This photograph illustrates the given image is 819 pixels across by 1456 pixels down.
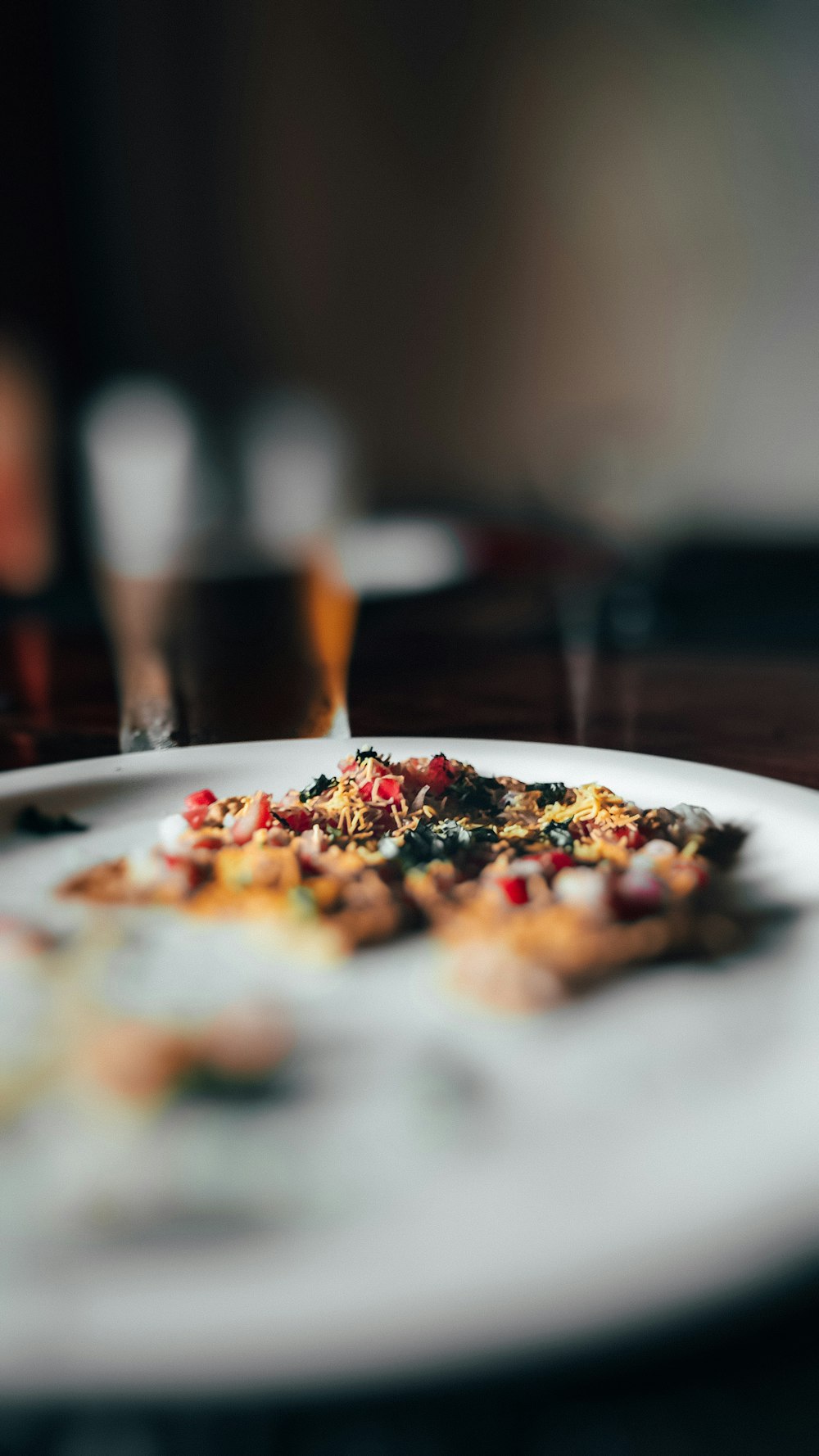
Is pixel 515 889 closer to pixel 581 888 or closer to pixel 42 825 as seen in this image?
pixel 581 888

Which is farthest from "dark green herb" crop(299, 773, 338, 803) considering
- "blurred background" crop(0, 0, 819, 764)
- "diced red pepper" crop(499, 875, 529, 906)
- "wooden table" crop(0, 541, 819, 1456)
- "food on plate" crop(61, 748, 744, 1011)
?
"blurred background" crop(0, 0, 819, 764)

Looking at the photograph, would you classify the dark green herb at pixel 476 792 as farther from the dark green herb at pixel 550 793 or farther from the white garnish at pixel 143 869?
the white garnish at pixel 143 869

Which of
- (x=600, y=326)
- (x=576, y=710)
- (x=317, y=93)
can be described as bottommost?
(x=576, y=710)

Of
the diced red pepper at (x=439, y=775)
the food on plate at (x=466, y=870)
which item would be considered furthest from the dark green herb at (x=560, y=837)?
the diced red pepper at (x=439, y=775)

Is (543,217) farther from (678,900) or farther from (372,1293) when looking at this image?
(372,1293)

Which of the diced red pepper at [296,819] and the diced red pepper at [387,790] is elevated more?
the diced red pepper at [387,790]

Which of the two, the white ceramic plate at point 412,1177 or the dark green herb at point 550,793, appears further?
the dark green herb at point 550,793

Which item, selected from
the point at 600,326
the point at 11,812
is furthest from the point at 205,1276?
the point at 600,326
